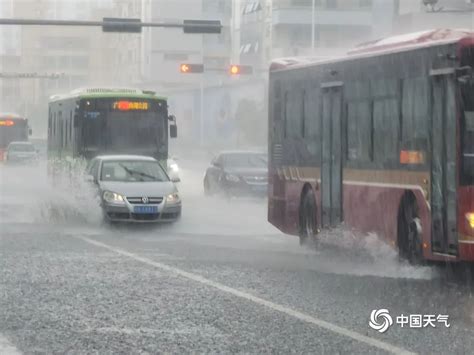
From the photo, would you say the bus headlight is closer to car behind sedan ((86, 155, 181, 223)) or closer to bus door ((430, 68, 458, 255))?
bus door ((430, 68, 458, 255))

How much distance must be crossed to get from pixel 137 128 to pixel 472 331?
22943 mm

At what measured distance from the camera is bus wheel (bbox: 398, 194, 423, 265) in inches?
610

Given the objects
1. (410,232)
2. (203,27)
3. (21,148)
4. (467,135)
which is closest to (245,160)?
(203,27)

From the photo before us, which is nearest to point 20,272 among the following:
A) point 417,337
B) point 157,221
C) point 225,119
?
point 417,337

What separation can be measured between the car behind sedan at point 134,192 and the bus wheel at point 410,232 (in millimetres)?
9415

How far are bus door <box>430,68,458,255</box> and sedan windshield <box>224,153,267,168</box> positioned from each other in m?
21.7

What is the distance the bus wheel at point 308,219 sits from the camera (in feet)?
65.3

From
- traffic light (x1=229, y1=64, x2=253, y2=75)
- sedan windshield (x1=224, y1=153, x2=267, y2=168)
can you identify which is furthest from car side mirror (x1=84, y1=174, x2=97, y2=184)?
traffic light (x1=229, y1=64, x2=253, y2=75)

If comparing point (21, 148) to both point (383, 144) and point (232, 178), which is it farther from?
point (383, 144)

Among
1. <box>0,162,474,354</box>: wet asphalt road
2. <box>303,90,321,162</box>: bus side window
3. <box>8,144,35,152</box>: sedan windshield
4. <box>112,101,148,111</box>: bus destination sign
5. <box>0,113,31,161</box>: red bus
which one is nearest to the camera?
<box>0,162,474,354</box>: wet asphalt road

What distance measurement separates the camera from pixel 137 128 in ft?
110

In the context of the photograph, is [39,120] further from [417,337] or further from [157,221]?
[417,337]

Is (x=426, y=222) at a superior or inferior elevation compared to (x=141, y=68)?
inferior

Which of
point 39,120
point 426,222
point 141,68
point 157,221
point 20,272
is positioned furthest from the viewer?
point 39,120
